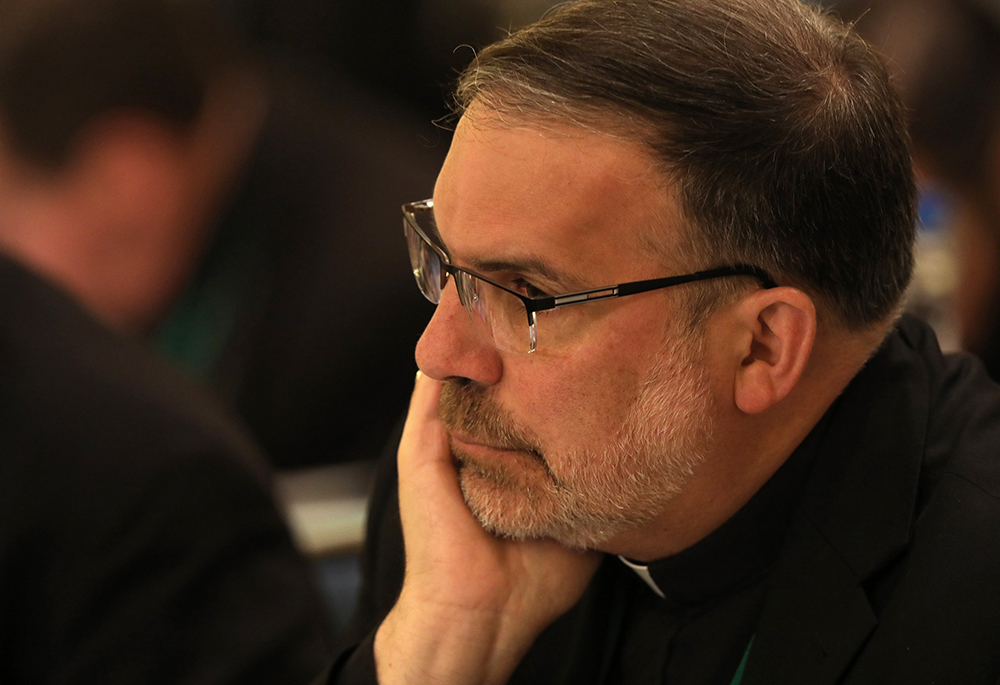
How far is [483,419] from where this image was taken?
142 cm

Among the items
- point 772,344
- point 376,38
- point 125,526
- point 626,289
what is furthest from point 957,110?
point 125,526

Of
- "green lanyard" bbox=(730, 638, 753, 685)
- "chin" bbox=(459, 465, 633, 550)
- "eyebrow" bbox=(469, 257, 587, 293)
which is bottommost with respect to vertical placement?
"green lanyard" bbox=(730, 638, 753, 685)

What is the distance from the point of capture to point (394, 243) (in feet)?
9.93

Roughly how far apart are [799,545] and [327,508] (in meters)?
1.39

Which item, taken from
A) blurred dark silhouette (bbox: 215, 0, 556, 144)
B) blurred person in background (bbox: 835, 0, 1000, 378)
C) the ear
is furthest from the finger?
blurred dark silhouette (bbox: 215, 0, 556, 144)

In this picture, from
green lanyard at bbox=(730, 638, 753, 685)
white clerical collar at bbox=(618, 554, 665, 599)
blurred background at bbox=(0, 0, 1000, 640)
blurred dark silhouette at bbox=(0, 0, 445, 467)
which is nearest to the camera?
green lanyard at bbox=(730, 638, 753, 685)

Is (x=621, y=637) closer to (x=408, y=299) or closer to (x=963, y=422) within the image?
(x=963, y=422)

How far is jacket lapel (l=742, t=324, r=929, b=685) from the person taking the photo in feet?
4.31

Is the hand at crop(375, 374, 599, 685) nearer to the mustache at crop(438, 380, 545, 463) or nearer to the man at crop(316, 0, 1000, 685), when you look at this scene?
the man at crop(316, 0, 1000, 685)

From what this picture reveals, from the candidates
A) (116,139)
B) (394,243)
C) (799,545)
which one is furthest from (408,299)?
(799,545)

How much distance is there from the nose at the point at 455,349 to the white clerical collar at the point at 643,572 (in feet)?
1.12

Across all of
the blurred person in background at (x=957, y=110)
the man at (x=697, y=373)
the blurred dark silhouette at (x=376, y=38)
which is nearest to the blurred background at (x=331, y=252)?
the blurred person in background at (x=957, y=110)

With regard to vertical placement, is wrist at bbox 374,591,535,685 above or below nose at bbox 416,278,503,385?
below

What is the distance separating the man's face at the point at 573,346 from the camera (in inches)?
51.2
